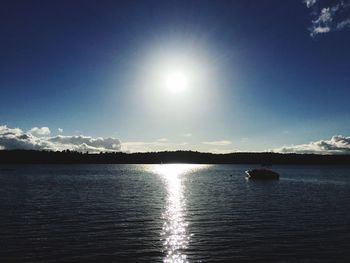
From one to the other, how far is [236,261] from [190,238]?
8173 millimetres

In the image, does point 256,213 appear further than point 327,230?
Yes

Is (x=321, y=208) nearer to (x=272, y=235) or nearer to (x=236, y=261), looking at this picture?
(x=272, y=235)

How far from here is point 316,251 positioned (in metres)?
30.6

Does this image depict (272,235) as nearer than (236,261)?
No

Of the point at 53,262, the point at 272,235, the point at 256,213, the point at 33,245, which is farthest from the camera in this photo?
the point at 256,213

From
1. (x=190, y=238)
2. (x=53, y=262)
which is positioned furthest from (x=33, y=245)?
(x=190, y=238)

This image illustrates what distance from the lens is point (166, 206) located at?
61156 millimetres

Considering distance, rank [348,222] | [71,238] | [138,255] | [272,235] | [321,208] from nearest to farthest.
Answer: [138,255] → [71,238] → [272,235] → [348,222] → [321,208]

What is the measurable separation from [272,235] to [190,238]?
8296 mm

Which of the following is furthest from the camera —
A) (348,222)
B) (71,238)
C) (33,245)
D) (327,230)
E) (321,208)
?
(321,208)

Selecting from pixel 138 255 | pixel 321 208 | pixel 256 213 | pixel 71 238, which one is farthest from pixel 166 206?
pixel 138 255

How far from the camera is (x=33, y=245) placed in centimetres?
3138

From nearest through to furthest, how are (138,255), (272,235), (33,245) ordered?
(138,255) → (33,245) → (272,235)

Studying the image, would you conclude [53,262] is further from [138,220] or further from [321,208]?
[321,208]
